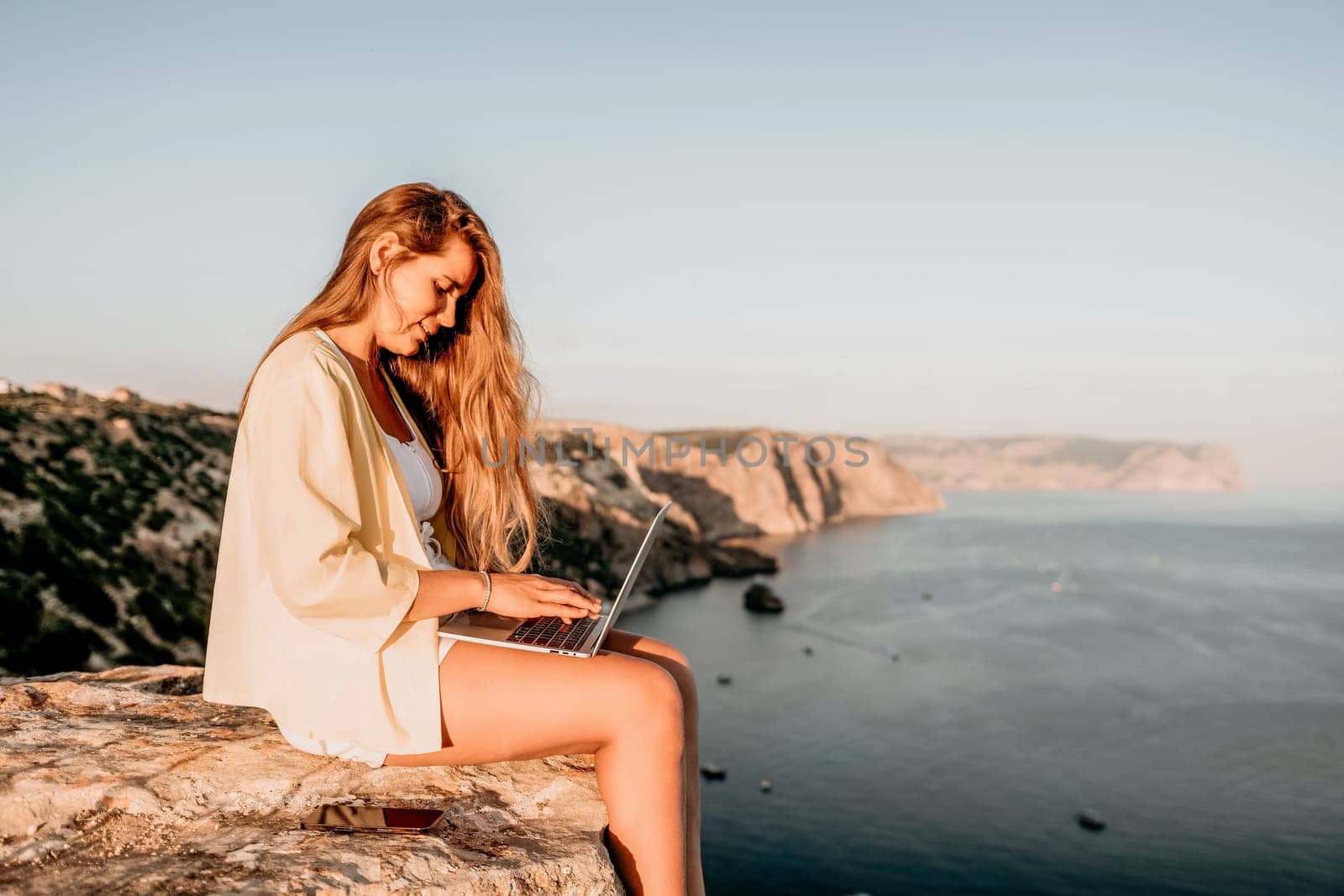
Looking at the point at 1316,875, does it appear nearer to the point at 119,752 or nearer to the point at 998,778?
the point at 998,778

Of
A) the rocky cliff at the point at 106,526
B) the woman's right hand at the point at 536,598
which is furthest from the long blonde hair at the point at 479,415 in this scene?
the rocky cliff at the point at 106,526

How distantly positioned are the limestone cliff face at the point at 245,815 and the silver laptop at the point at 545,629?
1.58ft

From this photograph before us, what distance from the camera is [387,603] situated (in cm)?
216

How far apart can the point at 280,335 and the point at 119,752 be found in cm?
129

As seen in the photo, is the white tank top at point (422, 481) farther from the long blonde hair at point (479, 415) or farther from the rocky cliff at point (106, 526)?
the rocky cliff at point (106, 526)

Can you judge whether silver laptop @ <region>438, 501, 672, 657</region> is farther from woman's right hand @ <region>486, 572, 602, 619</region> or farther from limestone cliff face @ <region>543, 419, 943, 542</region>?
limestone cliff face @ <region>543, 419, 943, 542</region>

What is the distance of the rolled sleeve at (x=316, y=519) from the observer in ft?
6.95

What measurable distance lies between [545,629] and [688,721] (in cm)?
51

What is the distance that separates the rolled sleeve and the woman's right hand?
262 millimetres

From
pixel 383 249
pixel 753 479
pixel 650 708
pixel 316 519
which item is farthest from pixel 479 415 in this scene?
pixel 753 479

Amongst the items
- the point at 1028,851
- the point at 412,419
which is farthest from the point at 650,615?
the point at 412,419

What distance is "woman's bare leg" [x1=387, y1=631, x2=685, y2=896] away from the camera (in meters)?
2.24

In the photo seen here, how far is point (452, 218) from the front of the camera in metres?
2.56

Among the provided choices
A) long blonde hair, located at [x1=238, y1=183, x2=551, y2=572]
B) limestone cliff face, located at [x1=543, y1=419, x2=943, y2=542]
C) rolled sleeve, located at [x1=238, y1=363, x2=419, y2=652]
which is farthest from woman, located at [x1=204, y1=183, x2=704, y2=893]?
limestone cliff face, located at [x1=543, y1=419, x2=943, y2=542]
